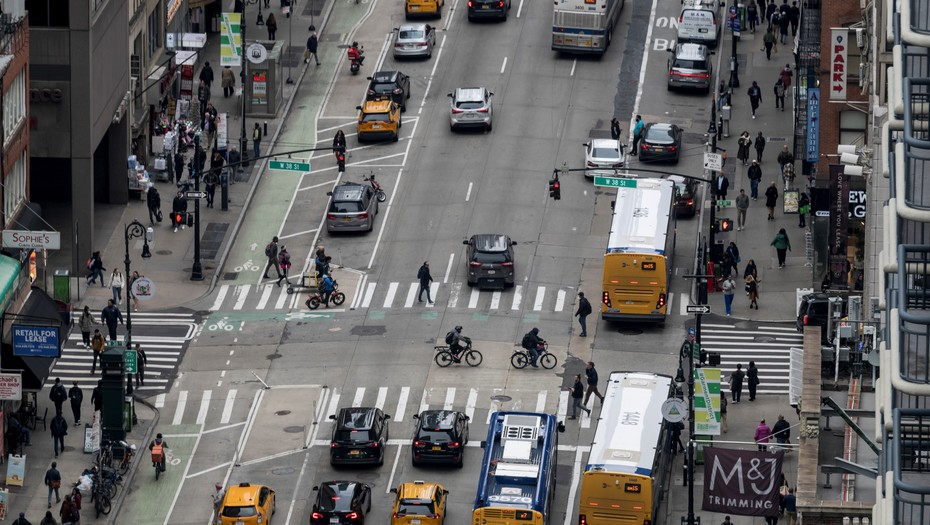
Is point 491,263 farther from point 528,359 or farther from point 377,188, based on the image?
point 377,188

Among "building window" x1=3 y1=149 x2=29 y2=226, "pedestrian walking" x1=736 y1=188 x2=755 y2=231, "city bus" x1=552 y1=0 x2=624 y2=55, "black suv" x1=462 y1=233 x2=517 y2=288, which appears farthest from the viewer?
"city bus" x1=552 y1=0 x2=624 y2=55

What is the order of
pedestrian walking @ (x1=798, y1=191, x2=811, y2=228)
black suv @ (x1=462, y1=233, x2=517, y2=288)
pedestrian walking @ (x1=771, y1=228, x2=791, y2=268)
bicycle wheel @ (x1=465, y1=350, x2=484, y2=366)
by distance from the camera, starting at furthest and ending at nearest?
pedestrian walking @ (x1=798, y1=191, x2=811, y2=228) → pedestrian walking @ (x1=771, y1=228, x2=791, y2=268) → black suv @ (x1=462, y1=233, x2=517, y2=288) → bicycle wheel @ (x1=465, y1=350, x2=484, y2=366)

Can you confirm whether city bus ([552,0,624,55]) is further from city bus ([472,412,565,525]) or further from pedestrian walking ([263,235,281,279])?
city bus ([472,412,565,525])

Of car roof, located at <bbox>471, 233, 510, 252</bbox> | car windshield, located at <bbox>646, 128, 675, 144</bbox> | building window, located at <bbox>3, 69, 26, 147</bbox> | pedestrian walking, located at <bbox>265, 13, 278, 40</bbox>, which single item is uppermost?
building window, located at <bbox>3, 69, 26, 147</bbox>

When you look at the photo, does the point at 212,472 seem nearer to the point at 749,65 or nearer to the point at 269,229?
the point at 269,229

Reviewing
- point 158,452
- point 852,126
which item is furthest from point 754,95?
point 158,452

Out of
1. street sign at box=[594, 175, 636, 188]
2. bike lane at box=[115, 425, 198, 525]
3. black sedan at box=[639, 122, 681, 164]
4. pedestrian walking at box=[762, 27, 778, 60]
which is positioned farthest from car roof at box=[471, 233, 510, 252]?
pedestrian walking at box=[762, 27, 778, 60]
